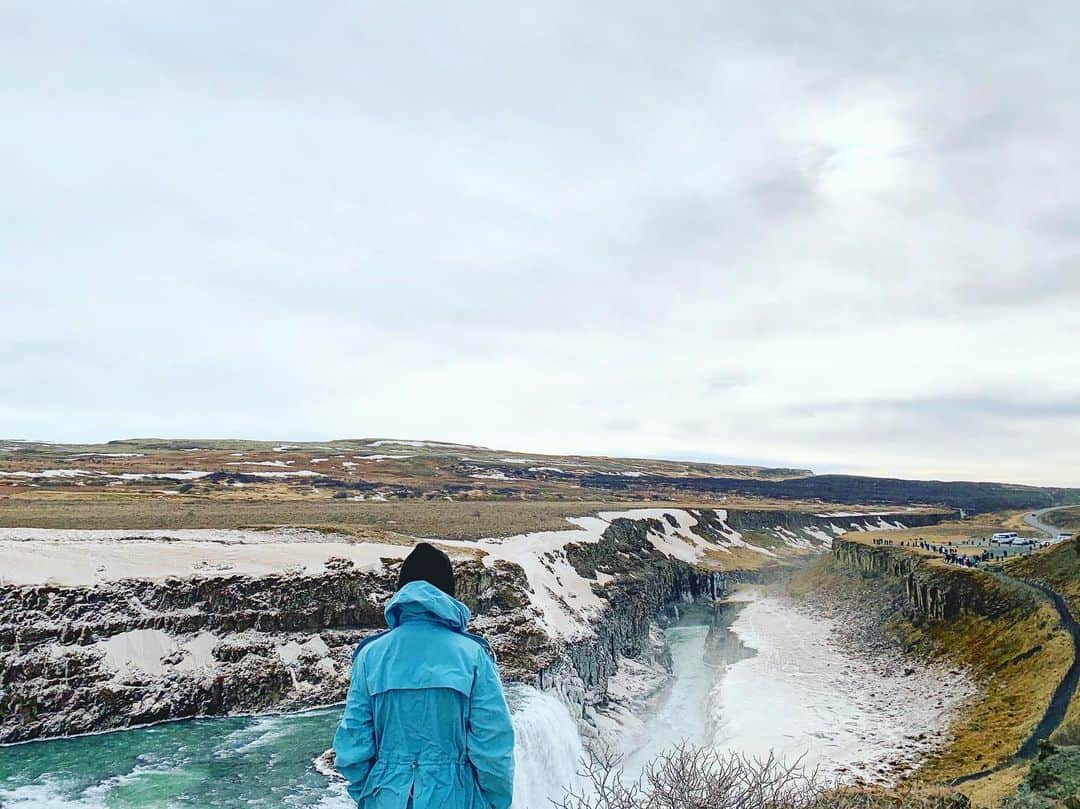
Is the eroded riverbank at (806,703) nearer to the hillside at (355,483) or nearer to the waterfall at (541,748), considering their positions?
the waterfall at (541,748)

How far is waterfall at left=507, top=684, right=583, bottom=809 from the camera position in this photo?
23156 millimetres

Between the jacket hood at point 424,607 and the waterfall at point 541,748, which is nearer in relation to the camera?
the jacket hood at point 424,607

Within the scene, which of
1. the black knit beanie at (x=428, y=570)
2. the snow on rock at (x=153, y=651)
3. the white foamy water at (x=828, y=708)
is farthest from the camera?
the snow on rock at (x=153, y=651)

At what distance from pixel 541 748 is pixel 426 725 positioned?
918 inches

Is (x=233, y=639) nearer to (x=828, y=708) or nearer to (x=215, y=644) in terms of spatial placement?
(x=215, y=644)

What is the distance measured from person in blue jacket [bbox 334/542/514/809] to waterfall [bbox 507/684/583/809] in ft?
58.1

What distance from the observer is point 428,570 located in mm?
5664

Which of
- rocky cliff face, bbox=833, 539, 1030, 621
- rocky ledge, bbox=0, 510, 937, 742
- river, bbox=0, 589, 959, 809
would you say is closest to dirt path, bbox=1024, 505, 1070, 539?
rocky cliff face, bbox=833, 539, 1030, 621

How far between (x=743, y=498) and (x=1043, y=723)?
426ft

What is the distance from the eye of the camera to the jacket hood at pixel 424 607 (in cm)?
526

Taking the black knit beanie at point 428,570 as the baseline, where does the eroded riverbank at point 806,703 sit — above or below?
below

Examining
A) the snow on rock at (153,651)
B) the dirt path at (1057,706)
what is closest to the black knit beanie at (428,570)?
the dirt path at (1057,706)

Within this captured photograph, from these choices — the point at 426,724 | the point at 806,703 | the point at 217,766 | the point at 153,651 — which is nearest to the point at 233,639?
the point at 153,651

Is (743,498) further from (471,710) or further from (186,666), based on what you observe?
(471,710)
